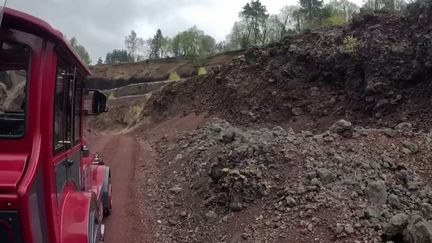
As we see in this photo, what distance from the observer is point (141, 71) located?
73.9 m

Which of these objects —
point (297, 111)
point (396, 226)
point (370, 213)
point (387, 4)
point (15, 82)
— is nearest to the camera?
point (15, 82)

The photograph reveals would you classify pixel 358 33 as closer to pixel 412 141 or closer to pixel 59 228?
pixel 412 141

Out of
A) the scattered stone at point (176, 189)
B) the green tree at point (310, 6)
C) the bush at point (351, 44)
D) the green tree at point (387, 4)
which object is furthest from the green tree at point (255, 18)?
the scattered stone at point (176, 189)

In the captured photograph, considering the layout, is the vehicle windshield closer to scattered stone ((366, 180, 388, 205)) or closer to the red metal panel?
the red metal panel

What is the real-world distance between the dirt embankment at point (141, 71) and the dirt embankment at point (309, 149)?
Result: 140 ft

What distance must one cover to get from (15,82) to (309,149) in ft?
20.8

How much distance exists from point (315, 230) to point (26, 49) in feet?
16.2

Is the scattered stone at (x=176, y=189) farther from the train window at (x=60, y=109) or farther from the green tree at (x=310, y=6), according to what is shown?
the green tree at (x=310, y=6)

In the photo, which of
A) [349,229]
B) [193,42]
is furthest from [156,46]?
[349,229]

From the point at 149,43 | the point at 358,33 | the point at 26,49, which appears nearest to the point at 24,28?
the point at 26,49

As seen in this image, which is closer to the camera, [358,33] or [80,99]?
[80,99]

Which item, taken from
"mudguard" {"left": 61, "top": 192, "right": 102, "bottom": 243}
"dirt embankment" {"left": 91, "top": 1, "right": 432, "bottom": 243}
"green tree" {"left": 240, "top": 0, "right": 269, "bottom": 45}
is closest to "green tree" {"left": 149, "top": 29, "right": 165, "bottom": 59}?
"green tree" {"left": 240, "top": 0, "right": 269, "bottom": 45}

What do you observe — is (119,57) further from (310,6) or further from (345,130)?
(345,130)

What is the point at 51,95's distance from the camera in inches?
154
